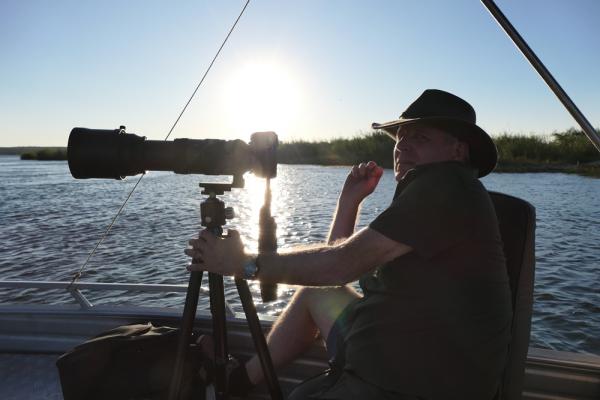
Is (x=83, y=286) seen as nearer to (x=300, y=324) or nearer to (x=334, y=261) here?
(x=300, y=324)

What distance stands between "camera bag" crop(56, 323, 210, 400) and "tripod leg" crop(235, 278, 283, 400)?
0.29m

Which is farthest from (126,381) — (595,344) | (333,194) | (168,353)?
(333,194)

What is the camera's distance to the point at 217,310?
149cm

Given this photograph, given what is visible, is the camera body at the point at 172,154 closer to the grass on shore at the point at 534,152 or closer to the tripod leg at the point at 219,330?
the tripod leg at the point at 219,330

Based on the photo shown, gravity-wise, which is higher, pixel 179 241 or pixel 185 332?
pixel 185 332

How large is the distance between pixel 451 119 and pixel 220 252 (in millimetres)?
745

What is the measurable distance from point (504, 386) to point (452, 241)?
1.59ft

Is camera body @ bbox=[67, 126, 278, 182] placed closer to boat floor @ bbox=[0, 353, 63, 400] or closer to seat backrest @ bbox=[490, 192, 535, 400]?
seat backrest @ bbox=[490, 192, 535, 400]

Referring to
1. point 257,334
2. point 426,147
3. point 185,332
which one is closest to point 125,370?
point 185,332

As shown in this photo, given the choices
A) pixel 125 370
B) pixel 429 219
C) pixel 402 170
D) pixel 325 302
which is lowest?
pixel 125 370

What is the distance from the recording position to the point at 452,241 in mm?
1158

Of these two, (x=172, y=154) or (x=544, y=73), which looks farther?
(x=544, y=73)

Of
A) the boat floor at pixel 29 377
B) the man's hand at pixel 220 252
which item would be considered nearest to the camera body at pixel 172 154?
the man's hand at pixel 220 252

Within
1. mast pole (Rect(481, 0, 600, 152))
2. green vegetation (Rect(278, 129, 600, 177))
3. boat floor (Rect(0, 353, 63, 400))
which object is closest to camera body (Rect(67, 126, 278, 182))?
mast pole (Rect(481, 0, 600, 152))
